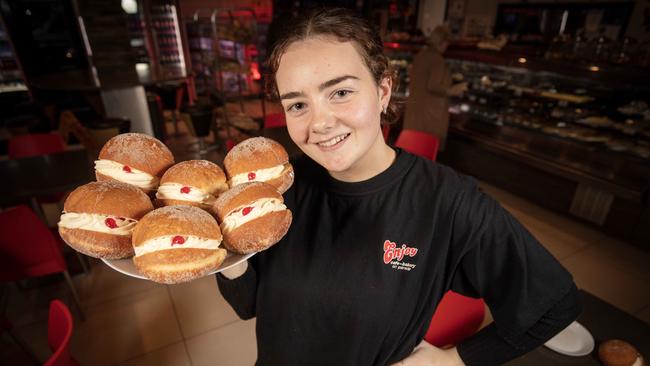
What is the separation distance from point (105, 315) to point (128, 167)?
250 cm

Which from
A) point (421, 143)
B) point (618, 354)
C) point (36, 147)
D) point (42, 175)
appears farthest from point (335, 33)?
point (36, 147)

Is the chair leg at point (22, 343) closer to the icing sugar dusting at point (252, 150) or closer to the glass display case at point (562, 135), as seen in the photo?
the icing sugar dusting at point (252, 150)

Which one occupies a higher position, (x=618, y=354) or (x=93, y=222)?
(x=93, y=222)

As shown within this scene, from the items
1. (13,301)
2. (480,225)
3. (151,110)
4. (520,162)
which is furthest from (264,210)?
(151,110)

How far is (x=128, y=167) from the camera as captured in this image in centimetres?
107

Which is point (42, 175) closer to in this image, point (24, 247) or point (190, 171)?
point (24, 247)

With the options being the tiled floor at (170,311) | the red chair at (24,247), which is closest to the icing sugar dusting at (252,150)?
the tiled floor at (170,311)

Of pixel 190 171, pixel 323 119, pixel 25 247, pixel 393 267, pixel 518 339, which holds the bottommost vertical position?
pixel 25 247

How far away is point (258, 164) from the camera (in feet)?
3.69

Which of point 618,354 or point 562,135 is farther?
point 562,135

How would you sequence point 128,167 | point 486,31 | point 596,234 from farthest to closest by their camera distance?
point 486,31 → point 596,234 → point 128,167

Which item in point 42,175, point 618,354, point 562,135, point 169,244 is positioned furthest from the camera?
point 562,135

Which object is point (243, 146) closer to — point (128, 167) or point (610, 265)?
point (128, 167)

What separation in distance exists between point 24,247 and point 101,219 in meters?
2.13
